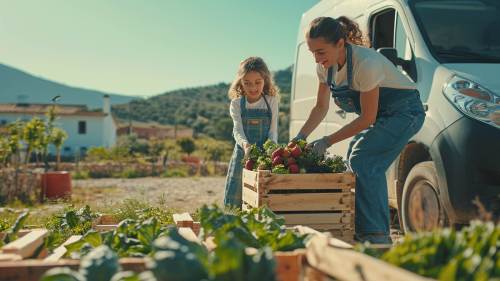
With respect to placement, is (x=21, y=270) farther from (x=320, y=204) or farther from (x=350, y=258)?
(x=320, y=204)

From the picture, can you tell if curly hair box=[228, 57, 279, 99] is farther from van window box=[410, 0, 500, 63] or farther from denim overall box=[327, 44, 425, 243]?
van window box=[410, 0, 500, 63]

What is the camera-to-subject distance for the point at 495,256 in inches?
71.1

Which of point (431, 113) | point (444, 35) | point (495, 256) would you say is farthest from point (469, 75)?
point (495, 256)

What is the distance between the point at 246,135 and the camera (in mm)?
6344

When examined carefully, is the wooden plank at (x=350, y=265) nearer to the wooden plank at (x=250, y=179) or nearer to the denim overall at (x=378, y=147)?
the wooden plank at (x=250, y=179)

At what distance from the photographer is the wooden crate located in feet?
14.7

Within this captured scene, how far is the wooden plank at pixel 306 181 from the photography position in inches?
177

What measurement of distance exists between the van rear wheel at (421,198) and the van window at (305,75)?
2351 millimetres

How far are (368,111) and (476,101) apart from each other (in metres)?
1.15

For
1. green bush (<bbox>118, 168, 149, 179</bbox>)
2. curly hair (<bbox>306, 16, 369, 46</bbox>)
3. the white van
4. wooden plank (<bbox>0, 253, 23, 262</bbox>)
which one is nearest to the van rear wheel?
the white van

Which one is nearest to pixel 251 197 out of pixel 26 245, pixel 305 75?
pixel 26 245

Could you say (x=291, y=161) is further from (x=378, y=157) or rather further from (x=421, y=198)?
(x=421, y=198)

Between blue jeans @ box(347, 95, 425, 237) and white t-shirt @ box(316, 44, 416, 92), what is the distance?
0.16 metres

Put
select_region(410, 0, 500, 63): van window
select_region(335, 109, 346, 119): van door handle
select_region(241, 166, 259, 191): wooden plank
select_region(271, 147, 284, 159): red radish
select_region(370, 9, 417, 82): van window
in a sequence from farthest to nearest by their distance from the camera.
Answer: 1. select_region(335, 109, 346, 119): van door handle
2. select_region(370, 9, 417, 82): van window
3. select_region(410, 0, 500, 63): van window
4. select_region(271, 147, 284, 159): red radish
5. select_region(241, 166, 259, 191): wooden plank
